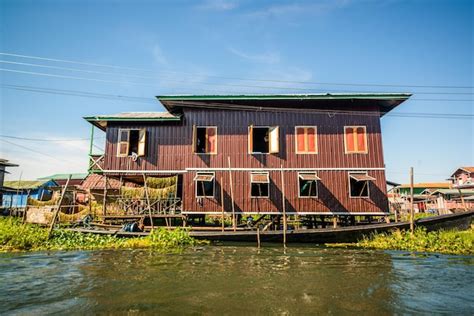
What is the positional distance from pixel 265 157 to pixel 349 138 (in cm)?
497

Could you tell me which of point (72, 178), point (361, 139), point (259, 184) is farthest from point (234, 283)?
point (72, 178)

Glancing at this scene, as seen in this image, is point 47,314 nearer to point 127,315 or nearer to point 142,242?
point 127,315

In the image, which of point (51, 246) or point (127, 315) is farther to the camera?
point (51, 246)

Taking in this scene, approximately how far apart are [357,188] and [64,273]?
47.4 feet

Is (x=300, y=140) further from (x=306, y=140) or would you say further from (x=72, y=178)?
(x=72, y=178)

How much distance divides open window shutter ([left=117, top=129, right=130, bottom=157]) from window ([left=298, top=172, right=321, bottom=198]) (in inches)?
411

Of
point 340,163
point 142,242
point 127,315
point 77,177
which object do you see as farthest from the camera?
point 77,177

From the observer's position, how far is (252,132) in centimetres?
1639

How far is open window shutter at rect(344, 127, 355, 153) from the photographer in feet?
52.7

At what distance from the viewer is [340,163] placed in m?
15.9

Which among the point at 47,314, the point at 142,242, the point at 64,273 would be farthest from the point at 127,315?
the point at 142,242

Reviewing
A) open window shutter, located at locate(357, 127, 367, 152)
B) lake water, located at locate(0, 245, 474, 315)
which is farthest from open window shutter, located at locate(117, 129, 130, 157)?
open window shutter, located at locate(357, 127, 367, 152)

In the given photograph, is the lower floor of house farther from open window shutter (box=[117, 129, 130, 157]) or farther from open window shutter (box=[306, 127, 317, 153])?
open window shutter (box=[117, 129, 130, 157])

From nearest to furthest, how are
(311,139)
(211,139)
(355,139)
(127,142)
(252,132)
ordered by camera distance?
1. (355,139)
2. (311,139)
3. (252,132)
4. (211,139)
5. (127,142)
